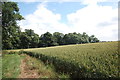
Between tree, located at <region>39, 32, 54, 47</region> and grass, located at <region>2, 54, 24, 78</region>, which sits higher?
tree, located at <region>39, 32, 54, 47</region>

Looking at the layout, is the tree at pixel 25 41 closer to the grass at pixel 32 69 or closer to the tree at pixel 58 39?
the tree at pixel 58 39

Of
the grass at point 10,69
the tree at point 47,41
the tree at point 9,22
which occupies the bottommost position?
the grass at point 10,69

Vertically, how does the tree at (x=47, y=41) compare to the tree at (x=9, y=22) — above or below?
below

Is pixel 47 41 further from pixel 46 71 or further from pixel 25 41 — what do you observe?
pixel 46 71

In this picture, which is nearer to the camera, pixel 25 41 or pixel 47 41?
pixel 25 41

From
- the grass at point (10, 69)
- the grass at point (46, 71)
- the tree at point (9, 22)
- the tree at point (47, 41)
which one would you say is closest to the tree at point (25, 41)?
the tree at point (47, 41)

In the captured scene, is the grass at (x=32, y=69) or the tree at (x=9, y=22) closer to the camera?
the grass at (x=32, y=69)

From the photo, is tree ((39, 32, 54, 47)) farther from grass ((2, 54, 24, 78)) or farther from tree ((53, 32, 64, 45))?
grass ((2, 54, 24, 78))

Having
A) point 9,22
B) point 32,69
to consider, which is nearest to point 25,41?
point 9,22

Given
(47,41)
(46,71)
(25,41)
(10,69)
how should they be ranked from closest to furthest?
1. (46,71)
2. (10,69)
3. (25,41)
4. (47,41)

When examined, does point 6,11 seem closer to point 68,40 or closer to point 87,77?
point 87,77

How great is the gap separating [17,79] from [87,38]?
70.2 m

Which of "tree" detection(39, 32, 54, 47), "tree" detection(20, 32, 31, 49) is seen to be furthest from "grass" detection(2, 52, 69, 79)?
"tree" detection(39, 32, 54, 47)

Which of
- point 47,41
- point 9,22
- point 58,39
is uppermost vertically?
point 9,22
